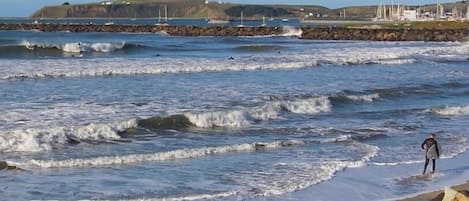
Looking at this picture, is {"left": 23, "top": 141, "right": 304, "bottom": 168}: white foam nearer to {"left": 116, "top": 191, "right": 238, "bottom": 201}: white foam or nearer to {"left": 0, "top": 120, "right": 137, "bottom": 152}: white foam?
{"left": 0, "top": 120, "right": 137, "bottom": 152}: white foam

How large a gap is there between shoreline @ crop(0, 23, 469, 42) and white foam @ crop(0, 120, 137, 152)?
61.9 metres

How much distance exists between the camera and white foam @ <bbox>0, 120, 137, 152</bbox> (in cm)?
1448

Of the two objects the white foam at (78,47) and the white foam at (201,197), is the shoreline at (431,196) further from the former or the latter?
the white foam at (78,47)

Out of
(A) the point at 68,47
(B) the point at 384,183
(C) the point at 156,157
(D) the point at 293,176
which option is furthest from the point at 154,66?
(B) the point at 384,183

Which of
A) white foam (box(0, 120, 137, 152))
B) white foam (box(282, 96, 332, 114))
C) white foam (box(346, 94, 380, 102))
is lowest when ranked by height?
white foam (box(346, 94, 380, 102))

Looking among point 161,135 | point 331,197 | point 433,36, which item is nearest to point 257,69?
point 161,135

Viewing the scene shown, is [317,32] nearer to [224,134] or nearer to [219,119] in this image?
[219,119]

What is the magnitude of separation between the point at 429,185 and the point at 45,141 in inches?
276

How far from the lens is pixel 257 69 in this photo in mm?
35906

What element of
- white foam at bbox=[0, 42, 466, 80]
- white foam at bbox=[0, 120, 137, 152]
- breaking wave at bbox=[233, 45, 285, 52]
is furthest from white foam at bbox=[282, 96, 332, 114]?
breaking wave at bbox=[233, 45, 285, 52]

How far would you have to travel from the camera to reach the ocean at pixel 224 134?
11.7 meters

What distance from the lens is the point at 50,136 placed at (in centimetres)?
1523

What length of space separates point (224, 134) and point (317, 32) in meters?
71.3

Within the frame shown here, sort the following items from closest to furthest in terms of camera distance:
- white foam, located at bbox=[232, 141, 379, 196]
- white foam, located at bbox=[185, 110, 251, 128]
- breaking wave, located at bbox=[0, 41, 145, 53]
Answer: white foam, located at bbox=[232, 141, 379, 196], white foam, located at bbox=[185, 110, 251, 128], breaking wave, located at bbox=[0, 41, 145, 53]
